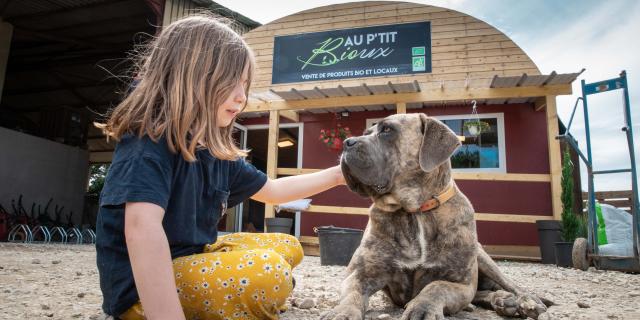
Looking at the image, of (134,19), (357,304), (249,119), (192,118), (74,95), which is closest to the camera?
Answer: (192,118)

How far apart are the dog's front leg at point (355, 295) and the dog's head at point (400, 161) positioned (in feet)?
1.48

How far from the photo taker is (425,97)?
818 cm

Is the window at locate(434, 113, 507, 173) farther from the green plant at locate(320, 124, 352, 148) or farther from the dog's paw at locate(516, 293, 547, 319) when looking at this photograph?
the dog's paw at locate(516, 293, 547, 319)

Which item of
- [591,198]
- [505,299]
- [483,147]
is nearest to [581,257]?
[591,198]

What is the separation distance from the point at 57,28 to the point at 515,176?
13.2m

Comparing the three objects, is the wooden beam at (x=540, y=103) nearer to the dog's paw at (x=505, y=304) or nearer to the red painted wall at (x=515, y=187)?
the red painted wall at (x=515, y=187)

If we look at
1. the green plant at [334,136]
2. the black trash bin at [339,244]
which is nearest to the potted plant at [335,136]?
the green plant at [334,136]

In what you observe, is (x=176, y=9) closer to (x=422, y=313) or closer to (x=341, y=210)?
(x=341, y=210)

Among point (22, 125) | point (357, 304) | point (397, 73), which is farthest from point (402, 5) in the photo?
point (22, 125)

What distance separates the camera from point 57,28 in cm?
1300

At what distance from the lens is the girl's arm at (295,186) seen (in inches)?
101

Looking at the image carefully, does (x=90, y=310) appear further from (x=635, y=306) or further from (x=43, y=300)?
(x=635, y=306)

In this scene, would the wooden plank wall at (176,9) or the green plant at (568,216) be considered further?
the wooden plank wall at (176,9)

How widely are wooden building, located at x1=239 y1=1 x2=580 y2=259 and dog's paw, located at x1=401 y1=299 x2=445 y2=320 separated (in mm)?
6185
